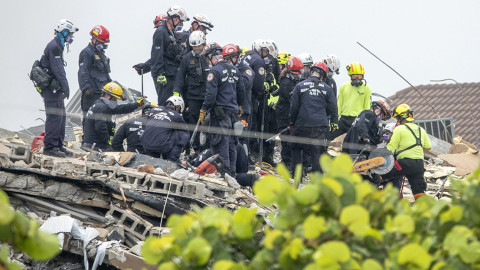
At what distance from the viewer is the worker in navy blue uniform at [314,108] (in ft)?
45.0

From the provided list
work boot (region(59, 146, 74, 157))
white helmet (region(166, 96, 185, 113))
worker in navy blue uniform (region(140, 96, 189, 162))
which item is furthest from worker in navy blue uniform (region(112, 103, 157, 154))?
work boot (region(59, 146, 74, 157))

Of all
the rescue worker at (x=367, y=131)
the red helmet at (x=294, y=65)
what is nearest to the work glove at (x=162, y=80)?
the red helmet at (x=294, y=65)

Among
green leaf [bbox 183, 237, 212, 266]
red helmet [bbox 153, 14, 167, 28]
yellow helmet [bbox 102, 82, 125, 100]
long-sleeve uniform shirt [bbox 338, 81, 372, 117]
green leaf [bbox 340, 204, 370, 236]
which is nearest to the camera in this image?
green leaf [bbox 340, 204, 370, 236]

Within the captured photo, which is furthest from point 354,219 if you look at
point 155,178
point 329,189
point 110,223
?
point 155,178

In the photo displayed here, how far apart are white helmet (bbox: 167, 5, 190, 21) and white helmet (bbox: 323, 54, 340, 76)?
2.49 m

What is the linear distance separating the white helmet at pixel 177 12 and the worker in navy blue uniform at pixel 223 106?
194 centimetres

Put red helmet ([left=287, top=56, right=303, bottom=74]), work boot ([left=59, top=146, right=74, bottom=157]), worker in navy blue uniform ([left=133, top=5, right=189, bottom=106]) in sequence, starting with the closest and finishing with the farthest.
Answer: work boot ([left=59, top=146, right=74, bottom=157]) < red helmet ([left=287, top=56, right=303, bottom=74]) < worker in navy blue uniform ([left=133, top=5, right=189, bottom=106])

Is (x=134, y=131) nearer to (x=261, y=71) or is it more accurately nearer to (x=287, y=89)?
(x=261, y=71)

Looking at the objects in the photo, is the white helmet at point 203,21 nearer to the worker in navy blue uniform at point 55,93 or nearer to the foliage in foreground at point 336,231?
the worker in navy blue uniform at point 55,93

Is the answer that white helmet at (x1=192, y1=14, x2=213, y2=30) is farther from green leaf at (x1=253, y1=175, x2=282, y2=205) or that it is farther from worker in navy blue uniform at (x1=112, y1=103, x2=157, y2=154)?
green leaf at (x1=253, y1=175, x2=282, y2=205)

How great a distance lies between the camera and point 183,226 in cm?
374

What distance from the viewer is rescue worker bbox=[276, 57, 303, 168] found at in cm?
1498

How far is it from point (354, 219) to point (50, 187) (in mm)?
7267

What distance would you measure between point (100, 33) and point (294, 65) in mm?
2868
